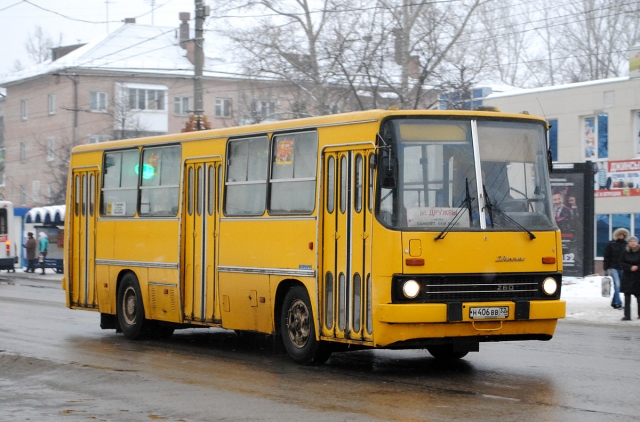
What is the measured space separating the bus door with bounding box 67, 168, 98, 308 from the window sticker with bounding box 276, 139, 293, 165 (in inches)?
203

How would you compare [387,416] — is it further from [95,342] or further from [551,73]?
[551,73]

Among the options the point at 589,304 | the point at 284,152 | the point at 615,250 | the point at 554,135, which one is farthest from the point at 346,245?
the point at 554,135

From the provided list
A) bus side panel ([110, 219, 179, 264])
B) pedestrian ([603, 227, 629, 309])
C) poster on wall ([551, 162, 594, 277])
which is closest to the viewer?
bus side panel ([110, 219, 179, 264])

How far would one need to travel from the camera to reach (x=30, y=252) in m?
44.2

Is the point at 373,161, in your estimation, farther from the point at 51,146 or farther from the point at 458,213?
the point at 51,146

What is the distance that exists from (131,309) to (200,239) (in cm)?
236

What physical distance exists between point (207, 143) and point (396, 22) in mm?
→ 26659

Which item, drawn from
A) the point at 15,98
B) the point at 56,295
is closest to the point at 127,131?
the point at 15,98


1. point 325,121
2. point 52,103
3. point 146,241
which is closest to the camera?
point 325,121

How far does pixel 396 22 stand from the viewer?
132 ft

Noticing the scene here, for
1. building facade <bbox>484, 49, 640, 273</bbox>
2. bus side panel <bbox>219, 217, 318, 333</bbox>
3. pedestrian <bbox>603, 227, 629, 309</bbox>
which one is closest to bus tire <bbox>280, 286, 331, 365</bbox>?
bus side panel <bbox>219, 217, 318, 333</bbox>

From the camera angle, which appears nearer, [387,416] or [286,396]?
[387,416]

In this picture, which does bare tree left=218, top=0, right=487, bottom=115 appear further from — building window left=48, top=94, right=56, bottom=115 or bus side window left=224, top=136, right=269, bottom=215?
building window left=48, top=94, right=56, bottom=115

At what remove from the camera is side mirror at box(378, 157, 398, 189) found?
10.9 meters
